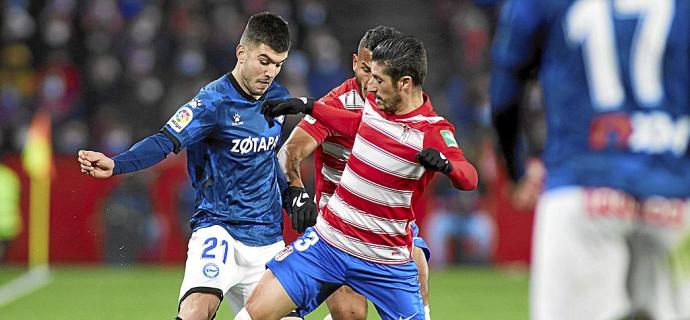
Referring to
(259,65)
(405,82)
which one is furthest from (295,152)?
(405,82)

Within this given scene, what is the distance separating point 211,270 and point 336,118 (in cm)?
110

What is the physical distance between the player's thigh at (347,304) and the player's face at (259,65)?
1.23 metres

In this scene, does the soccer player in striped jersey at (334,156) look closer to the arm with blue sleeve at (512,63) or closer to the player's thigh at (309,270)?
the player's thigh at (309,270)

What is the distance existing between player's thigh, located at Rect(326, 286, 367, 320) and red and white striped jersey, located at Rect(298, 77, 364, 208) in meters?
0.53

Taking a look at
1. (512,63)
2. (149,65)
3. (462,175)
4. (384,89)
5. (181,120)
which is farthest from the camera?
(149,65)

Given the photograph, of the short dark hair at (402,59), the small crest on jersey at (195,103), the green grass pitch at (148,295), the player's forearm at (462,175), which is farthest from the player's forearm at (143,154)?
the green grass pitch at (148,295)

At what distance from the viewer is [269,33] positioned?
6.73 metres

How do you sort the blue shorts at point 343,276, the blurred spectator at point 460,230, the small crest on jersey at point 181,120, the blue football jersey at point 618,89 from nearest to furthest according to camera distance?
the blue football jersey at point 618,89 → the blue shorts at point 343,276 → the small crest on jersey at point 181,120 → the blurred spectator at point 460,230

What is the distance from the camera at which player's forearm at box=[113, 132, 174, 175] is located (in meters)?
6.30

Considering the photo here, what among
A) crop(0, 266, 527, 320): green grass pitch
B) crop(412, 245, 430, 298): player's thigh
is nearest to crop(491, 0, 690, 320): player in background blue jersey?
crop(412, 245, 430, 298): player's thigh

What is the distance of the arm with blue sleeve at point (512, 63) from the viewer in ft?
12.7

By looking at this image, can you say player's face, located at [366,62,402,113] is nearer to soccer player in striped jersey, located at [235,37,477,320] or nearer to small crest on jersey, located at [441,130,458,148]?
soccer player in striped jersey, located at [235,37,477,320]

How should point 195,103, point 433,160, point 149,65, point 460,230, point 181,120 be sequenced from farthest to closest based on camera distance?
point 149,65 → point 460,230 → point 195,103 → point 181,120 → point 433,160

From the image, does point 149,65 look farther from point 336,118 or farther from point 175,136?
point 336,118
